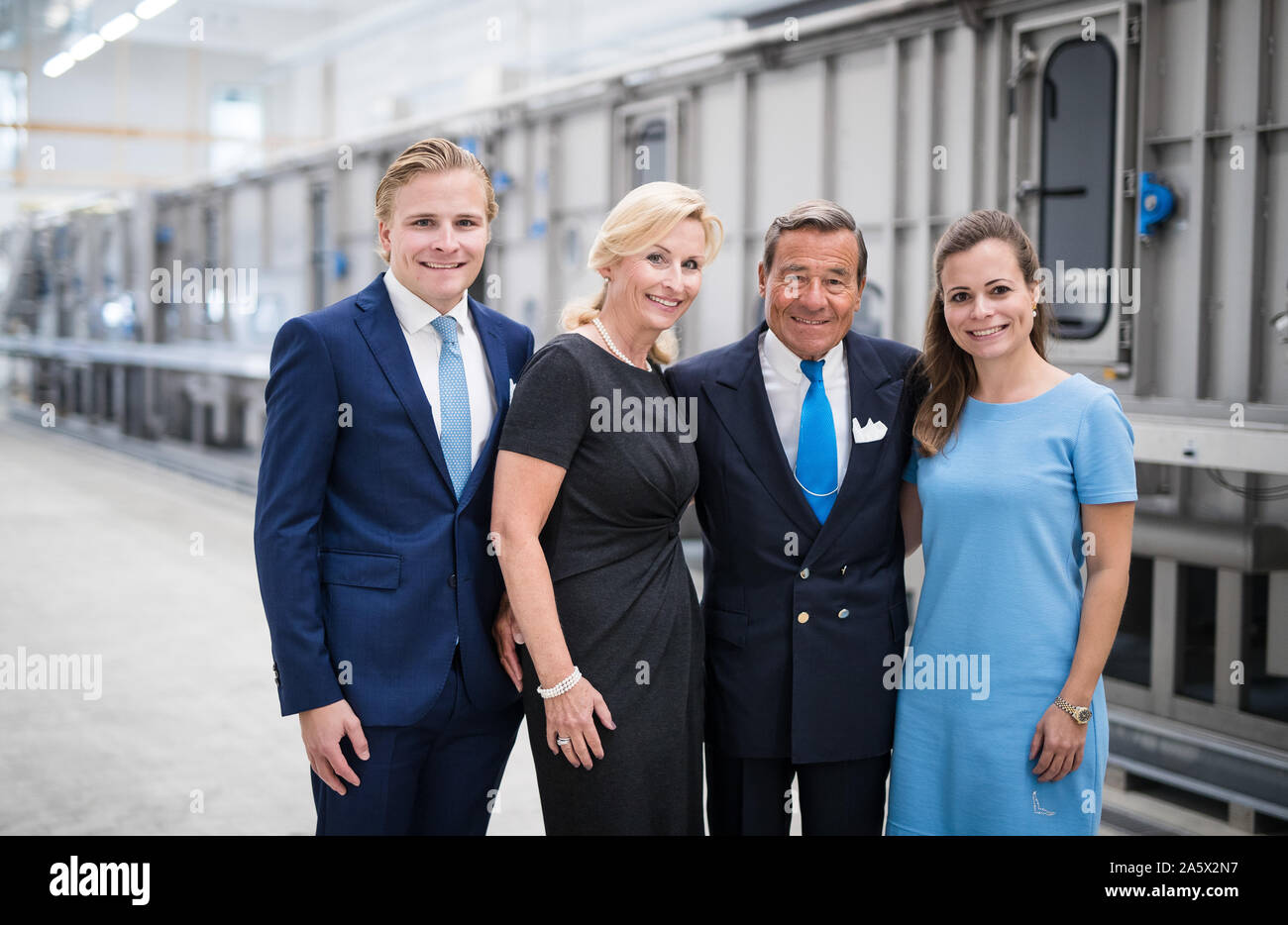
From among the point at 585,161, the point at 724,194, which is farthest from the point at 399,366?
the point at 585,161

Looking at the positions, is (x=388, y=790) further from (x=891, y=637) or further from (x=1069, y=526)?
(x=1069, y=526)

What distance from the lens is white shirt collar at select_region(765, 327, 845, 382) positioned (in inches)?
87.6

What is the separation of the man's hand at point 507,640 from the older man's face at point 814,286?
75cm

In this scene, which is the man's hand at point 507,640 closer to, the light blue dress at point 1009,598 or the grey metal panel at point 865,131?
the light blue dress at point 1009,598

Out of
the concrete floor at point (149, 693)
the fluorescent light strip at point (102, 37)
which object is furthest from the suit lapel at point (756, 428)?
the fluorescent light strip at point (102, 37)

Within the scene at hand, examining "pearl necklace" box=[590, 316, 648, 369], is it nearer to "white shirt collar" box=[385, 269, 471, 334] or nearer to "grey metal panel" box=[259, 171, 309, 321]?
"white shirt collar" box=[385, 269, 471, 334]

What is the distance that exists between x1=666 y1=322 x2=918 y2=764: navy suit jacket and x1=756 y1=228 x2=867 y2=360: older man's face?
0.11 metres

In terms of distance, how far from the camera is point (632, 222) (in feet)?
6.59

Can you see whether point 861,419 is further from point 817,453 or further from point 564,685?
point 564,685

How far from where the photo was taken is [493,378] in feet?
7.09

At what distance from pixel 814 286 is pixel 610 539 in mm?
606

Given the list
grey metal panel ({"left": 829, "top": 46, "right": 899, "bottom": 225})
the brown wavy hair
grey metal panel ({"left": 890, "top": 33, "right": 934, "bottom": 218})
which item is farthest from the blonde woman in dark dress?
grey metal panel ({"left": 829, "top": 46, "right": 899, "bottom": 225})

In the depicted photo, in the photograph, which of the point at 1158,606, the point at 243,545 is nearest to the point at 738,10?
the point at 243,545
